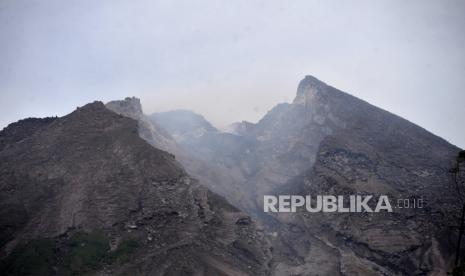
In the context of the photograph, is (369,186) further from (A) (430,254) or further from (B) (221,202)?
(B) (221,202)

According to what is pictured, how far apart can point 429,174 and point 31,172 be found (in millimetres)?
75905

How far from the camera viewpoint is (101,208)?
2817 inches

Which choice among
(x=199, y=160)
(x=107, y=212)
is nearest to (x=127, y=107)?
(x=199, y=160)

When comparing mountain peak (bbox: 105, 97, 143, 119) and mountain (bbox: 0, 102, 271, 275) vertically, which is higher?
mountain peak (bbox: 105, 97, 143, 119)

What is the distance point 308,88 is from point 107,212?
91697 millimetres

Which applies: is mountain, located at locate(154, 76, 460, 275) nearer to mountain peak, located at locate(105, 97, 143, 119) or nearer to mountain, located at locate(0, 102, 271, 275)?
mountain, located at locate(0, 102, 271, 275)

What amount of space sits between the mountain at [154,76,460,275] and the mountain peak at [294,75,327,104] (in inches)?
13.0

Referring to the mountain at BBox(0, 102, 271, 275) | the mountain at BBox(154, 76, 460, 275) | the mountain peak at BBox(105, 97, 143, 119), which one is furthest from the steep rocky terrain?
the mountain at BBox(0, 102, 271, 275)

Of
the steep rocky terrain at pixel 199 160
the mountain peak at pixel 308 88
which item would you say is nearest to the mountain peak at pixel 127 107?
the steep rocky terrain at pixel 199 160

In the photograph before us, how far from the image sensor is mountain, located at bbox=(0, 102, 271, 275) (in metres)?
63.0

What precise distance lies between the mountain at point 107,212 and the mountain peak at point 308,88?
6740 centimetres

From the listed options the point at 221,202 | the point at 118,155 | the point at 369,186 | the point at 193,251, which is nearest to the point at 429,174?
the point at 369,186

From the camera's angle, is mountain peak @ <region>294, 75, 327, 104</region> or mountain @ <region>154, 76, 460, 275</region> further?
mountain peak @ <region>294, 75, 327, 104</region>

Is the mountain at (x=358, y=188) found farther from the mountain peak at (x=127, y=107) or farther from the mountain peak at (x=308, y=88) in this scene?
the mountain peak at (x=127, y=107)
